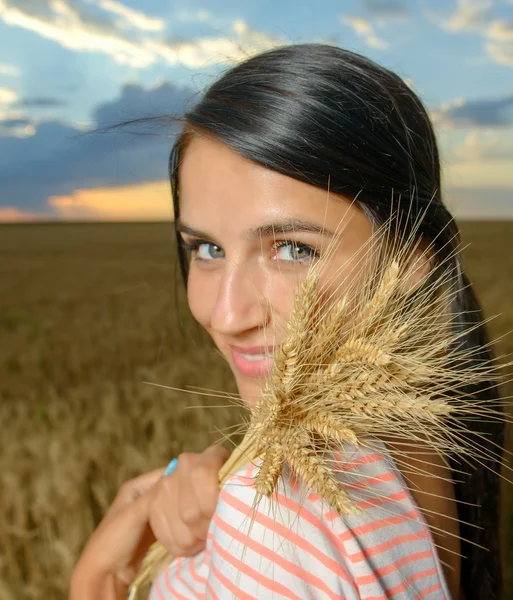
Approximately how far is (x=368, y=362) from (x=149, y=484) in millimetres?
844

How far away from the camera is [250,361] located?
3.73 ft

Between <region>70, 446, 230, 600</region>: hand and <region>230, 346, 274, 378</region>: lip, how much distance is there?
172mm

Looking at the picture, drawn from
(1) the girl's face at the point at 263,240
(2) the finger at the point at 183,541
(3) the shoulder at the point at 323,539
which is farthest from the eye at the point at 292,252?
(2) the finger at the point at 183,541

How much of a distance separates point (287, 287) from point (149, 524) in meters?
0.66

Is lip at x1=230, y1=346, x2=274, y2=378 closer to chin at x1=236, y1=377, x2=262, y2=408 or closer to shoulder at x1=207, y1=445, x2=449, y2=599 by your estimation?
chin at x1=236, y1=377, x2=262, y2=408

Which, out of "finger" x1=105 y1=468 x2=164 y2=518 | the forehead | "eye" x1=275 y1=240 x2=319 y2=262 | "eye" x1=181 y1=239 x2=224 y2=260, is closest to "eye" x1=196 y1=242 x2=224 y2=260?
"eye" x1=181 y1=239 x2=224 y2=260

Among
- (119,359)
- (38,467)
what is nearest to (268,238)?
(38,467)

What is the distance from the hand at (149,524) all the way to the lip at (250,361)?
172 mm

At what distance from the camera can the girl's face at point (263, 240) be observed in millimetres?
1050

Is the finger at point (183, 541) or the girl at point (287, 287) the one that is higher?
the girl at point (287, 287)

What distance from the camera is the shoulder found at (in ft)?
2.63

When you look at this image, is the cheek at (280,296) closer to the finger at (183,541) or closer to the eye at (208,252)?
the eye at (208,252)

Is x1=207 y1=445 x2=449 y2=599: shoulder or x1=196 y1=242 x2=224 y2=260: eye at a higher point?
x1=196 y1=242 x2=224 y2=260: eye

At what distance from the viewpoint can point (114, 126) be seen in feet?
5.15
